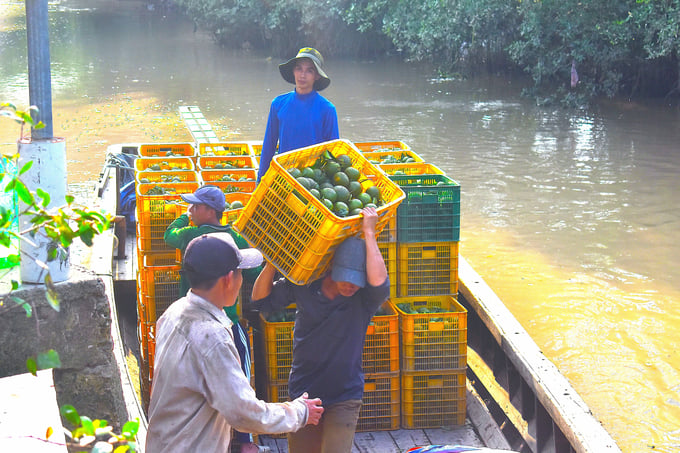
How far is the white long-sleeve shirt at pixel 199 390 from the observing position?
3014 millimetres

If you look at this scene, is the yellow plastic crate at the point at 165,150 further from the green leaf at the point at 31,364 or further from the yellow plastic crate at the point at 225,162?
the green leaf at the point at 31,364

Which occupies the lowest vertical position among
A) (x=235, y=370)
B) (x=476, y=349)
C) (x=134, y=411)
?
(x=476, y=349)

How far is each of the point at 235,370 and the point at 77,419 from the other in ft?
4.31

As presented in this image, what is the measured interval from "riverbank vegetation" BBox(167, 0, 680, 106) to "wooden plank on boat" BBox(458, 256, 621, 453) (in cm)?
1251

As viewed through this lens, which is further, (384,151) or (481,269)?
(481,269)

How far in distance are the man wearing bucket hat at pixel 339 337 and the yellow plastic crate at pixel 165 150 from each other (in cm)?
381

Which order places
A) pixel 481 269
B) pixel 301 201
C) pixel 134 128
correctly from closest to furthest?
1. pixel 301 201
2. pixel 481 269
3. pixel 134 128

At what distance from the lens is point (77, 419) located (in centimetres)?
175

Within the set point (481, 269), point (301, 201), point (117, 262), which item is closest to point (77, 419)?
point (301, 201)

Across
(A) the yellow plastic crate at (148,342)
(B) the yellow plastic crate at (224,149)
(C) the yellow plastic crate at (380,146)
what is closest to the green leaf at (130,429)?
(A) the yellow plastic crate at (148,342)

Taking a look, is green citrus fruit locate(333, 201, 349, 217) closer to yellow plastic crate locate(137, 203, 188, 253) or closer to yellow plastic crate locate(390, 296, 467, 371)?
yellow plastic crate locate(390, 296, 467, 371)

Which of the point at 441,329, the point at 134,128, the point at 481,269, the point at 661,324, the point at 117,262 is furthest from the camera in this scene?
the point at 134,128

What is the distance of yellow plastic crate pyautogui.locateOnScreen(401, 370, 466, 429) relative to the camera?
564 cm

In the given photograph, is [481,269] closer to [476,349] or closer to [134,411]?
[476,349]
